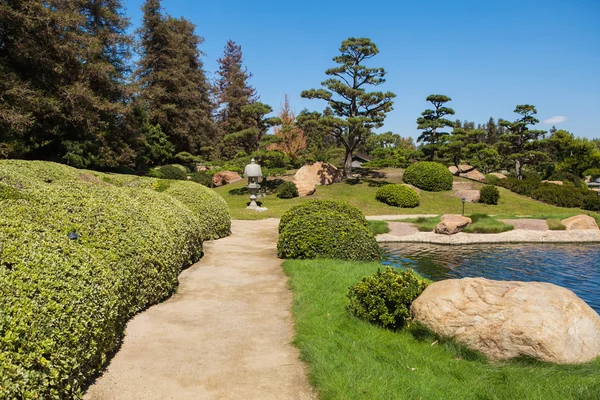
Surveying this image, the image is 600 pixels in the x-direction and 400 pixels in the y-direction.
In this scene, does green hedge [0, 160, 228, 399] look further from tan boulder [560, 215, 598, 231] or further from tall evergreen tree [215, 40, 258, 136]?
tall evergreen tree [215, 40, 258, 136]

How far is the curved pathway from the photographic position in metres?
3.74

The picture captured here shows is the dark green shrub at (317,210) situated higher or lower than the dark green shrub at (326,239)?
higher

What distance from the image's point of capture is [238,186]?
29.7 m

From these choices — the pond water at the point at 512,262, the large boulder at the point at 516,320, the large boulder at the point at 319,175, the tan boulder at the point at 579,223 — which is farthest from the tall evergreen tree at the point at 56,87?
the tan boulder at the point at 579,223

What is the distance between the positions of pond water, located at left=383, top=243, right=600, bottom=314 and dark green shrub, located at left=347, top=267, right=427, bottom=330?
4830mm

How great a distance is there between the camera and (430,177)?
2747 centimetres

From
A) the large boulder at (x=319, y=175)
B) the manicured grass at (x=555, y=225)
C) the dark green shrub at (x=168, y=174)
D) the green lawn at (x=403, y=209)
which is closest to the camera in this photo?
the manicured grass at (x=555, y=225)

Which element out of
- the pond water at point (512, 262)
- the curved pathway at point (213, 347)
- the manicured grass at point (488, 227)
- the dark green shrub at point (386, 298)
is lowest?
the pond water at point (512, 262)

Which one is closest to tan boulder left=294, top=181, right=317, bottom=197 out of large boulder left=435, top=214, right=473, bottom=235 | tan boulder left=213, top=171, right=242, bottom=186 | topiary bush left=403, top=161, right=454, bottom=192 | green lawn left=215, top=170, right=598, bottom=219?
green lawn left=215, top=170, right=598, bottom=219

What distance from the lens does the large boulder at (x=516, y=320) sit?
431cm

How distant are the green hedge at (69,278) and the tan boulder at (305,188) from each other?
1887 cm

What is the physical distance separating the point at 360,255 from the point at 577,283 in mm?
5681

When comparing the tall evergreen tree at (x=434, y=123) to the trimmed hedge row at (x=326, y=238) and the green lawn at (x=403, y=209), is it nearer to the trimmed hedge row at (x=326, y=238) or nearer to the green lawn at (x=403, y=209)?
the green lawn at (x=403, y=209)

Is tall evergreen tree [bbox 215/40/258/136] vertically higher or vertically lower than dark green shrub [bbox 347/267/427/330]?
higher
